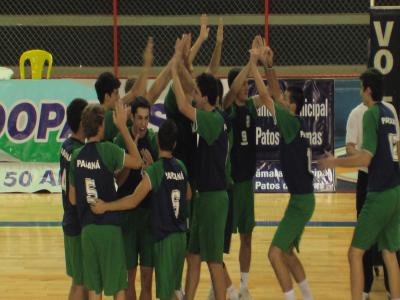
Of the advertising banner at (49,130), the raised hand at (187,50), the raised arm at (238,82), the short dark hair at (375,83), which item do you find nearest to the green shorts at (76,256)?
the raised hand at (187,50)

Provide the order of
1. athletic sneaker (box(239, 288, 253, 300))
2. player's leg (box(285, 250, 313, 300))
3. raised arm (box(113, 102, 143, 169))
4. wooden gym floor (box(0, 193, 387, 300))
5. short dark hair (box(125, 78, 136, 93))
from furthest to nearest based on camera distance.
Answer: wooden gym floor (box(0, 193, 387, 300)), athletic sneaker (box(239, 288, 253, 300)), short dark hair (box(125, 78, 136, 93)), player's leg (box(285, 250, 313, 300)), raised arm (box(113, 102, 143, 169))

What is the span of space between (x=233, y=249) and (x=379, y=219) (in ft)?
11.9

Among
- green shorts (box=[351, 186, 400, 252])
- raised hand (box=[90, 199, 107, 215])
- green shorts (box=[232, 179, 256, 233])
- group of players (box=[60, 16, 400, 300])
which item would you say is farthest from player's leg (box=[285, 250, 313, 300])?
raised hand (box=[90, 199, 107, 215])

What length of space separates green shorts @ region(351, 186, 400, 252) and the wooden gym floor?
126cm

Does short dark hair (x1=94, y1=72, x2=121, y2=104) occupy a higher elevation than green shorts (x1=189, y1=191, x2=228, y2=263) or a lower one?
higher

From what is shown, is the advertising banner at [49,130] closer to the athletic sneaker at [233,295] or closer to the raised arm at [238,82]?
the raised arm at [238,82]

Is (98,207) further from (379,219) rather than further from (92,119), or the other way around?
(379,219)

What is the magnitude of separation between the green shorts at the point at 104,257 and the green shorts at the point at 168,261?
0.32 meters

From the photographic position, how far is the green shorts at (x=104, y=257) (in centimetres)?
628

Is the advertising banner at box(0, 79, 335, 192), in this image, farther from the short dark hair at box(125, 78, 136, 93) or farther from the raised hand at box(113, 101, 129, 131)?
the raised hand at box(113, 101, 129, 131)

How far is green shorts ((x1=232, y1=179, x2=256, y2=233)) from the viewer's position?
825 centimetres

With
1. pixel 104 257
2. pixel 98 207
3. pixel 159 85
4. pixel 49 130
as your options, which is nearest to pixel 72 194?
pixel 98 207

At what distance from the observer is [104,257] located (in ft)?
20.6

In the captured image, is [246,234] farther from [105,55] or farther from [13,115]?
[105,55]
